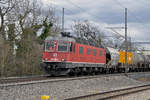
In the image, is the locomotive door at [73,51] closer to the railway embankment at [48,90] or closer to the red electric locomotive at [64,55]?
the red electric locomotive at [64,55]

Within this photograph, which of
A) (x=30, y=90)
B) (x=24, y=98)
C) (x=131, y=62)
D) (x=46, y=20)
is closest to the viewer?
(x=24, y=98)

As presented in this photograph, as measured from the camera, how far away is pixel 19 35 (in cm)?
3036

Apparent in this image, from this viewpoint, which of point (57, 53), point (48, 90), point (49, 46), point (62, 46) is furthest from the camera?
point (49, 46)

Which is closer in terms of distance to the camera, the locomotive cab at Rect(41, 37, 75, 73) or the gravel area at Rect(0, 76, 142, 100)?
the gravel area at Rect(0, 76, 142, 100)

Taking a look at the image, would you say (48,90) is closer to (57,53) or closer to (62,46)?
(57,53)

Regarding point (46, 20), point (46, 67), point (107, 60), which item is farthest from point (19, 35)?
point (107, 60)

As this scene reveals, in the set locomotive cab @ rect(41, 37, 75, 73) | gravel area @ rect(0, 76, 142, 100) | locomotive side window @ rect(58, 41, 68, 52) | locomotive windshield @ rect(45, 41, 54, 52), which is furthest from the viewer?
locomotive windshield @ rect(45, 41, 54, 52)

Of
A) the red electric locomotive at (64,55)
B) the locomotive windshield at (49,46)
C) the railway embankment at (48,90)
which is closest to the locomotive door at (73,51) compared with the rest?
the red electric locomotive at (64,55)

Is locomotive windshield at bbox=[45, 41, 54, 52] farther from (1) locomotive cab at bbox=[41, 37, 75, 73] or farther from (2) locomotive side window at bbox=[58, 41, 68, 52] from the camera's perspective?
(2) locomotive side window at bbox=[58, 41, 68, 52]

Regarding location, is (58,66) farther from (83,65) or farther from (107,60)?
(107,60)

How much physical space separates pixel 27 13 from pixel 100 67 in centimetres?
1150

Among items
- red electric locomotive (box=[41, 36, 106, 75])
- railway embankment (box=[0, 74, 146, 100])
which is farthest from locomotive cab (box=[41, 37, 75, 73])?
railway embankment (box=[0, 74, 146, 100])

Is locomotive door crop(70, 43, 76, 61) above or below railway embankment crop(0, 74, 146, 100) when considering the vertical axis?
above

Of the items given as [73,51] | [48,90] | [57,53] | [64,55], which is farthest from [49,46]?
[48,90]
